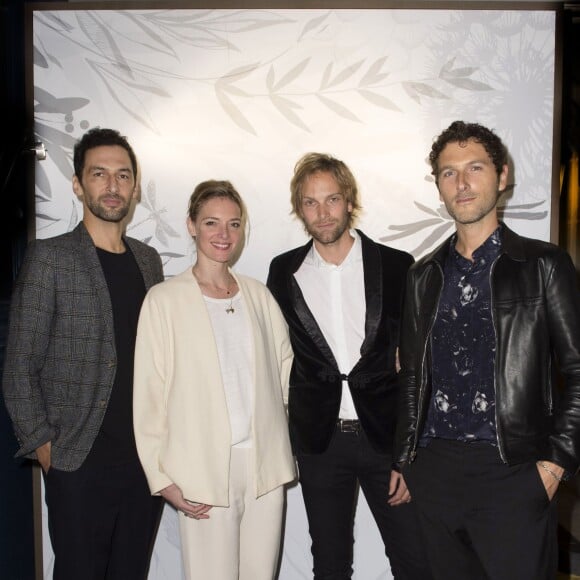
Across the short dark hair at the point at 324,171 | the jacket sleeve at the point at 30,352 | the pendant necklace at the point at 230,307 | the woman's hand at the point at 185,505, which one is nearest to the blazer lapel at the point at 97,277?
the jacket sleeve at the point at 30,352

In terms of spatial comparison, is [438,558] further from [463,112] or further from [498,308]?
[463,112]

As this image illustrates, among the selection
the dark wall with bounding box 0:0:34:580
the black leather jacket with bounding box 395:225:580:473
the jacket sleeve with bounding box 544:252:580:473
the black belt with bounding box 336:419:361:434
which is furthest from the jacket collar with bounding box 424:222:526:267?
the dark wall with bounding box 0:0:34:580

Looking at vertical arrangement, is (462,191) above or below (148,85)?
below

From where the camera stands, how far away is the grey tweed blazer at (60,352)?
2.16 metres

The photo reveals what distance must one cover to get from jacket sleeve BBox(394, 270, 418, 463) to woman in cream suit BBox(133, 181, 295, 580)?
0.43m


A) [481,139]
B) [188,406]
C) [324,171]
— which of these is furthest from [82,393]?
[481,139]

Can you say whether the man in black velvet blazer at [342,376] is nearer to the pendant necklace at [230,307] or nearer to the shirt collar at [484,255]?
the pendant necklace at [230,307]

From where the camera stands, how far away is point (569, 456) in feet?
6.08

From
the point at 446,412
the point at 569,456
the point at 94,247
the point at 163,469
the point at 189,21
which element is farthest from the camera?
the point at 189,21

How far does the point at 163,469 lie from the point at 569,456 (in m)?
1.29

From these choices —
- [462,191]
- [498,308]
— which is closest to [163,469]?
[498,308]

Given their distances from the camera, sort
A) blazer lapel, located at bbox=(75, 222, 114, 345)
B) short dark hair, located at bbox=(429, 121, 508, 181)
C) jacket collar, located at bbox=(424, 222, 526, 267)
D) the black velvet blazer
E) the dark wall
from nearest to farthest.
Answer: jacket collar, located at bbox=(424, 222, 526, 267) < short dark hair, located at bbox=(429, 121, 508, 181) < blazer lapel, located at bbox=(75, 222, 114, 345) < the black velvet blazer < the dark wall

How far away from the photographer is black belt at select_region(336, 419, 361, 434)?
7.97 feet

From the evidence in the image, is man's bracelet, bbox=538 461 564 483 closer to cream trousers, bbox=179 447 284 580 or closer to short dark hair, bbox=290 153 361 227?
cream trousers, bbox=179 447 284 580
